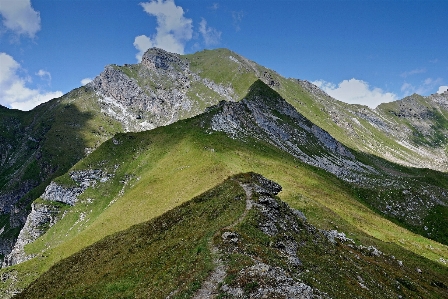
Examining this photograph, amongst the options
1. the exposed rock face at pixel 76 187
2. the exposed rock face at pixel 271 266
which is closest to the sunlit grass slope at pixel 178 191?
the exposed rock face at pixel 76 187

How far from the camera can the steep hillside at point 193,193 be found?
198ft

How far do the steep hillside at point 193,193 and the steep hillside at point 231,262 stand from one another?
14.7m

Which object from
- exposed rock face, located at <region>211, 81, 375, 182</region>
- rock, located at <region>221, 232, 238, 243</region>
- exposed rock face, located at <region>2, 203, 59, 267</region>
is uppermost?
exposed rock face, located at <region>211, 81, 375, 182</region>

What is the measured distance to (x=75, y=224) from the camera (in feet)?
276

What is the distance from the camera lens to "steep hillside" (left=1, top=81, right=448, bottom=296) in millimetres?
60344

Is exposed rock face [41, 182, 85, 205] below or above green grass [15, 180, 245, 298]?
above

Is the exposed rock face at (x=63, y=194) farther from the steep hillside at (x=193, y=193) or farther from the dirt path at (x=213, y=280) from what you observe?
the dirt path at (x=213, y=280)

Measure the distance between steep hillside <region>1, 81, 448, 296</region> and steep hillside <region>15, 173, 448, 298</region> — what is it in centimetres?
1472

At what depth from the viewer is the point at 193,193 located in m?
60.2

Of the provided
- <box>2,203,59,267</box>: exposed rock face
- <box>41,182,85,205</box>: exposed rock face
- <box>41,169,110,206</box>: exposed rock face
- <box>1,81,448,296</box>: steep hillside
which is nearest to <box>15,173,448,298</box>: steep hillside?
<box>1,81,448,296</box>: steep hillside

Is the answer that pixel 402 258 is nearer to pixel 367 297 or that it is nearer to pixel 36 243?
pixel 367 297

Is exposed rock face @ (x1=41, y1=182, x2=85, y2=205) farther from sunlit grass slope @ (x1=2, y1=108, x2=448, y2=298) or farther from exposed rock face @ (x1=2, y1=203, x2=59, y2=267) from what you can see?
exposed rock face @ (x1=2, y1=203, x2=59, y2=267)

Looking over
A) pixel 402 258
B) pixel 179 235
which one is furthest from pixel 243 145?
pixel 179 235

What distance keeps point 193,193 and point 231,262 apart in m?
37.5
